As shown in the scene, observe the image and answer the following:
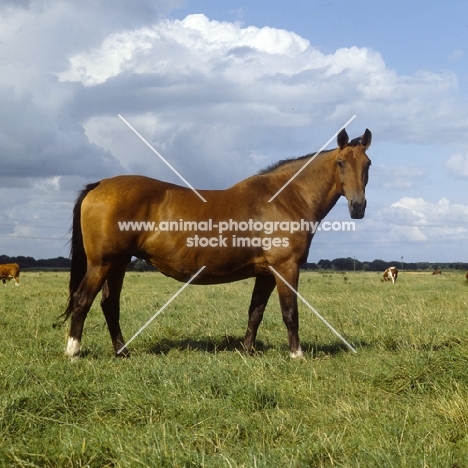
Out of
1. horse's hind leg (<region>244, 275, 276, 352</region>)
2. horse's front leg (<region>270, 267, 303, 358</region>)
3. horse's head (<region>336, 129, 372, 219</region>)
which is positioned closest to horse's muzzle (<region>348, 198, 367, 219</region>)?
horse's head (<region>336, 129, 372, 219</region>)

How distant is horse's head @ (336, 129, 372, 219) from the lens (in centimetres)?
716

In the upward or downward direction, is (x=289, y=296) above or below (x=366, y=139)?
below

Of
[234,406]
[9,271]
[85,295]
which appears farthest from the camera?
[9,271]

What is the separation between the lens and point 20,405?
4.40 m

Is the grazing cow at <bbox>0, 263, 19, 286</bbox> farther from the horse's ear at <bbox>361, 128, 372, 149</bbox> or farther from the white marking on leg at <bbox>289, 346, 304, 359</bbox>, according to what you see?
the horse's ear at <bbox>361, 128, 372, 149</bbox>

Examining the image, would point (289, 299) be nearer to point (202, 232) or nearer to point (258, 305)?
point (258, 305)

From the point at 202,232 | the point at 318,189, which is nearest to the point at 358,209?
the point at 318,189

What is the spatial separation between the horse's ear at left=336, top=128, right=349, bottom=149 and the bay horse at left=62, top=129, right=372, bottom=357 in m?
0.01

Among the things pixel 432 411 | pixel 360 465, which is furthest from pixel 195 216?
pixel 360 465

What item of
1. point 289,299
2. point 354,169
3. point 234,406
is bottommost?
point 234,406

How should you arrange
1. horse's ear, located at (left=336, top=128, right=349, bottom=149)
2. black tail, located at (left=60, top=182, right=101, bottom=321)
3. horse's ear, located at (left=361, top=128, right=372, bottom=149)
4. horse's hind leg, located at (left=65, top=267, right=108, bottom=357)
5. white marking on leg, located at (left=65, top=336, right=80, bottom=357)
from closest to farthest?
white marking on leg, located at (left=65, top=336, right=80, bottom=357) → horse's hind leg, located at (left=65, top=267, right=108, bottom=357) → horse's ear, located at (left=336, top=128, right=349, bottom=149) → horse's ear, located at (left=361, top=128, right=372, bottom=149) → black tail, located at (left=60, top=182, right=101, bottom=321)

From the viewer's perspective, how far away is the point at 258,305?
305 inches

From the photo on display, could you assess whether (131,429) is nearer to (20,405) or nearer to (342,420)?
(20,405)

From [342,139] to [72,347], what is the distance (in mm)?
4494
